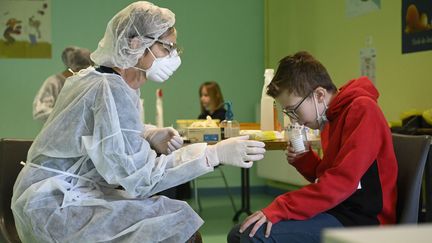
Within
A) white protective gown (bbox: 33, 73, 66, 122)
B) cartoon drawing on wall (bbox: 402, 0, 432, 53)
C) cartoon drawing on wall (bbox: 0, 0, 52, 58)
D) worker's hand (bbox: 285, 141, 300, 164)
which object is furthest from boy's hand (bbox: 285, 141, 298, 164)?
cartoon drawing on wall (bbox: 0, 0, 52, 58)

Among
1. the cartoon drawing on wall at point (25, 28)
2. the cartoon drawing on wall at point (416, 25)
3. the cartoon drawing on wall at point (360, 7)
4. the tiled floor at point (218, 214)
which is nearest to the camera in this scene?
the cartoon drawing on wall at point (416, 25)

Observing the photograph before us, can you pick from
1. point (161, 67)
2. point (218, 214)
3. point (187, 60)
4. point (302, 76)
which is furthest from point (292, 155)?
point (187, 60)

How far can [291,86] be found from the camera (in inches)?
66.7

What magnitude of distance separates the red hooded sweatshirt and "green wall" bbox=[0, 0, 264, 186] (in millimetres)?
3788

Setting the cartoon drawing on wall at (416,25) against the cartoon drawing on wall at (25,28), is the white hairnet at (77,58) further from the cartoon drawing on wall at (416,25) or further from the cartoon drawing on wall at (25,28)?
the cartoon drawing on wall at (416,25)

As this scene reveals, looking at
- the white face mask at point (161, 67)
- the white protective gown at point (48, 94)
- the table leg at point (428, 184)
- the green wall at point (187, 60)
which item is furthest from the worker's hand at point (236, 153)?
the green wall at point (187, 60)

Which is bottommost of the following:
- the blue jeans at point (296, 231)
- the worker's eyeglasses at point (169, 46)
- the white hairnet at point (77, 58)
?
the blue jeans at point (296, 231)

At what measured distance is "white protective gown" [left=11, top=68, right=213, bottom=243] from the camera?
1.53 meters

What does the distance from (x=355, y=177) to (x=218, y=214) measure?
3114mm

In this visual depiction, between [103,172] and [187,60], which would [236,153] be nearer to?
[103,172]

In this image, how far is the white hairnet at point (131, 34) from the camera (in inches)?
68.7

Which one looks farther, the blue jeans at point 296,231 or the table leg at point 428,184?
the table leg at point 428,184

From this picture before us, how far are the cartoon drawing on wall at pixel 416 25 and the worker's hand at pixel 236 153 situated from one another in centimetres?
214

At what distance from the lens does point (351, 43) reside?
4.19 metres
